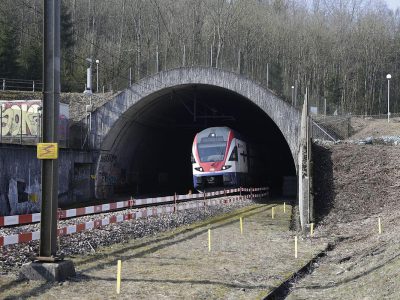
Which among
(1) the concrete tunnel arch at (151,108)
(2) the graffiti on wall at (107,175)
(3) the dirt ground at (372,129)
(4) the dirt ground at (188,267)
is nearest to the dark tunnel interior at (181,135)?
(1) the concrete tunnel arch at (151,108)

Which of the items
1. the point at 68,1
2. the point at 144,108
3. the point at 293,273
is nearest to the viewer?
the point at 293,273

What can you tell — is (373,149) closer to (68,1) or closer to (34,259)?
(34,259)

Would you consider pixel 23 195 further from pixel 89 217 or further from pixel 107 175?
pixel 107 175

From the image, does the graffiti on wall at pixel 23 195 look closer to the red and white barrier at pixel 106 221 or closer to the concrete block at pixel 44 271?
the red and white barrier at pixel 106 221

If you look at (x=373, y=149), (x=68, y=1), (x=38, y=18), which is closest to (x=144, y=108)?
(x=373, y=149)

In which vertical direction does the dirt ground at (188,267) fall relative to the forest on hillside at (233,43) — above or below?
below

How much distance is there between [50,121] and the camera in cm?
1003

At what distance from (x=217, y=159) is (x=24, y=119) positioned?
12.6m

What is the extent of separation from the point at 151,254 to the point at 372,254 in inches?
206

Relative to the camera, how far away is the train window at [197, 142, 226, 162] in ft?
103

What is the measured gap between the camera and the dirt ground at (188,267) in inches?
359

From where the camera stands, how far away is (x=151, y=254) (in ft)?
43.5

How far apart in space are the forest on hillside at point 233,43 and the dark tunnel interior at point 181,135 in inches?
353

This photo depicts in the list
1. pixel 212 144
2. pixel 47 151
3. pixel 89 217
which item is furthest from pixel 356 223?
pixel 212 144
